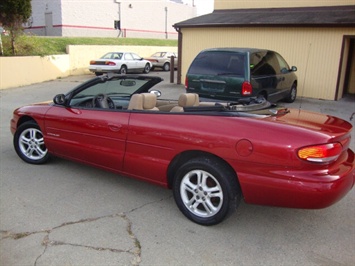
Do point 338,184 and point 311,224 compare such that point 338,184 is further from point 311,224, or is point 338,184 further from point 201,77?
point 201,77

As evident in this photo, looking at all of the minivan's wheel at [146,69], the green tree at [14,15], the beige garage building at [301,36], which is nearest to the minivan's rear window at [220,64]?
the beige garage building at [301,36]

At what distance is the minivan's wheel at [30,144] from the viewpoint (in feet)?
16.3

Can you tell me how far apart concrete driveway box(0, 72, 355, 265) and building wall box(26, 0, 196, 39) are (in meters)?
28.2

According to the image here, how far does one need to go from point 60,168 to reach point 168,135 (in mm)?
2151

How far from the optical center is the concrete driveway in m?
2.93

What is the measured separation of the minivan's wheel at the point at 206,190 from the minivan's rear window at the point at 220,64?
15.5 feet

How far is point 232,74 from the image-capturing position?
782 cm

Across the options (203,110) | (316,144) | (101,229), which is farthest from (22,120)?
(316,144)

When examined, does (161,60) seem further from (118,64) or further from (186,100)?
(186,100)

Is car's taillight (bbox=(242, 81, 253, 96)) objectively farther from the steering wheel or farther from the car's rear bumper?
the car's rear bumper

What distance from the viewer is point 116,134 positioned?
3959 millimetres

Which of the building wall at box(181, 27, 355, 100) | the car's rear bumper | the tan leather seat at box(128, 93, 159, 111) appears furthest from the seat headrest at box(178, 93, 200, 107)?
the building wall at box(181, 27, 355, 100)

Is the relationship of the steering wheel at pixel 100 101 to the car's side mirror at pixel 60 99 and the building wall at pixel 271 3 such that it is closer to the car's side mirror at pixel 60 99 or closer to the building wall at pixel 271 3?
the car's side mirror at pixel 60 99

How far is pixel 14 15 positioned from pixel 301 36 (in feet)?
37.9
